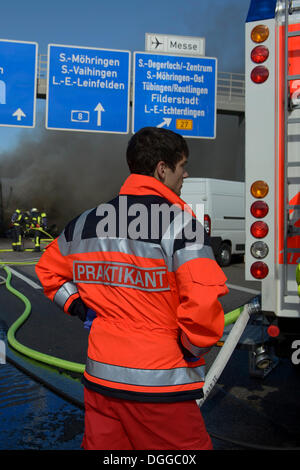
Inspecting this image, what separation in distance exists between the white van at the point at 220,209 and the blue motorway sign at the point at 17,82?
455 centimetres

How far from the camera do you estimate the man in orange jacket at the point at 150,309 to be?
66.8 inches

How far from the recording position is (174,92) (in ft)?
46.7

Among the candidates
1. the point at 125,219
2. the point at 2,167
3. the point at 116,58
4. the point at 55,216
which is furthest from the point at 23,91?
the point at 2,167

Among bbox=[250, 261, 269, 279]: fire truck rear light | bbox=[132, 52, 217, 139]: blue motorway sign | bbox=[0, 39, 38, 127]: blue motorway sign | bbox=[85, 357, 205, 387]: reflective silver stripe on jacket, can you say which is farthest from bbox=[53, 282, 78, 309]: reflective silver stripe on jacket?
bbox=[132, 52, 217, 139]: blue motorway sign

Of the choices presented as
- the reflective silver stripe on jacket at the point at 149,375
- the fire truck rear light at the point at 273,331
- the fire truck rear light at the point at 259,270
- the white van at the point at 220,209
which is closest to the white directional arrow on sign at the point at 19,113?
the white van at the point at 220,209

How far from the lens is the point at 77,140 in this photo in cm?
3725

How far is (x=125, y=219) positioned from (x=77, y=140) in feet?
120

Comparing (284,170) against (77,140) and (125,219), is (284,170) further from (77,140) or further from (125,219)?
(77,140)

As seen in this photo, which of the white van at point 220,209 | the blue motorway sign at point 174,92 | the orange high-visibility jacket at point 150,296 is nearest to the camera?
the orange high-visibility jacket at point 150,296

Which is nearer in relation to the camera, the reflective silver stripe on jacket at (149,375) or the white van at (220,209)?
the reflective silver stripe on jacket at (149,375)

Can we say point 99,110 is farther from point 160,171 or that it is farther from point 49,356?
point 160,171

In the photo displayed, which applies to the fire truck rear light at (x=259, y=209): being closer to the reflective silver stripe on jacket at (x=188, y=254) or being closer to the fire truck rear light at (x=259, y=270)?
the fire truck rear light at (x=259, y=270)

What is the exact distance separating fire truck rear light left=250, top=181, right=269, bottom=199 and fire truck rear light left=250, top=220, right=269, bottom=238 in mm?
177

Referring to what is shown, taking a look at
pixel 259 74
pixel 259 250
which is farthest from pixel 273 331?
pixel 259 74
